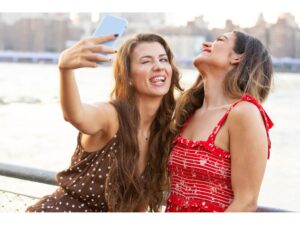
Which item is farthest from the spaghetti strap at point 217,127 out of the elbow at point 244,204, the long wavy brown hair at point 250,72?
the elbow at point 244,204

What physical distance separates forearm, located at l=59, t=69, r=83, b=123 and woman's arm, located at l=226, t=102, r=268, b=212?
50 cm

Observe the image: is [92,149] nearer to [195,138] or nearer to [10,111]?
[195,138]

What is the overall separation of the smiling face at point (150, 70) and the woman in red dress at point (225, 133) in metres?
0.12

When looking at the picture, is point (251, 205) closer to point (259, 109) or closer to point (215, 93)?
point (259, 109)

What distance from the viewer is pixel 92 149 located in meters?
1.86

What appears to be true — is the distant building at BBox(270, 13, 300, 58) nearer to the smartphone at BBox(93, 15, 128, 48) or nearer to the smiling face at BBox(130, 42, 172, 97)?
the smiling face at BBox(130, 42, 172, 97)

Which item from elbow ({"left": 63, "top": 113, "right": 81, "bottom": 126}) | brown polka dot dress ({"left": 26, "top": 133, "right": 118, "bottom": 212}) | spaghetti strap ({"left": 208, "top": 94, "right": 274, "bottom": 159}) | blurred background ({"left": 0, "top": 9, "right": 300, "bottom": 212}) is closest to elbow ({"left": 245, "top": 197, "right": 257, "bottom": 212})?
spaghetti strap ({"left": 208, "top": 94, "right": 274, "bottom": 159})

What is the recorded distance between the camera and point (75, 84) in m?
1.62

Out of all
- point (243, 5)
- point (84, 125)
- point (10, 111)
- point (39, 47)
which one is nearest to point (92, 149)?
point (84, 125)

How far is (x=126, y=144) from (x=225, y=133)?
1.11 ft

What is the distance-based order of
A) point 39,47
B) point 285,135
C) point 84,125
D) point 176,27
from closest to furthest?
point 84,125
point 285,135
point 176,27
point 39,47

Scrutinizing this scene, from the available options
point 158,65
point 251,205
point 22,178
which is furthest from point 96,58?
point 22,178
